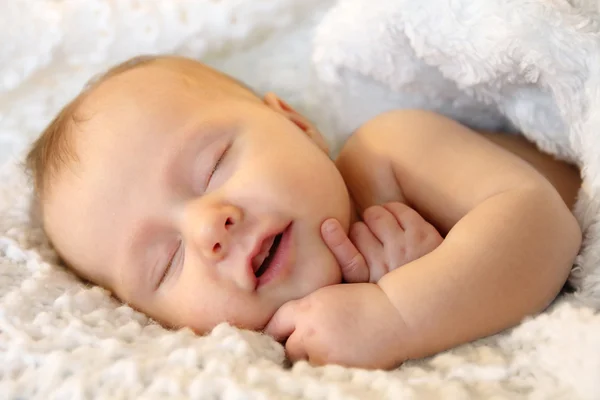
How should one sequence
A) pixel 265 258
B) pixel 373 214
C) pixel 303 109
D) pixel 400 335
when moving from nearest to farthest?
pixel 400 335 < pixel 265 258 < pixel 373 214 < pixel 303 109

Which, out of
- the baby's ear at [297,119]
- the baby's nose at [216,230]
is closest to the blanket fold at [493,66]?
the baby's ear at [297,119]

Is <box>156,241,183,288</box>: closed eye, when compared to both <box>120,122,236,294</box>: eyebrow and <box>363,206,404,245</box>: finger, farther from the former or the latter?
<box>363,206,404,245</box>: finger

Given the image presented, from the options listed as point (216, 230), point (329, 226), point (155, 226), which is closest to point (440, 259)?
point (329, 226)

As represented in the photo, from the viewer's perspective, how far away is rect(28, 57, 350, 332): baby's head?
81 cm

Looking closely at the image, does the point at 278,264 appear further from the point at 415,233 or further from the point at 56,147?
the point at 56,147

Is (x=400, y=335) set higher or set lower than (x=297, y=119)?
lower

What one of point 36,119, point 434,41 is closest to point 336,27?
point 434,41

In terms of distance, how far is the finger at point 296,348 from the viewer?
0.74 metres

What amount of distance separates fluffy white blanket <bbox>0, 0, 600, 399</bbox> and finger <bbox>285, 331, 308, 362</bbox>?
0.05 feet

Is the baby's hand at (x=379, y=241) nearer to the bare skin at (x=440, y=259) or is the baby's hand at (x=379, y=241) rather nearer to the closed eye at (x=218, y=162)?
the bare skin at (x=440, y=259)

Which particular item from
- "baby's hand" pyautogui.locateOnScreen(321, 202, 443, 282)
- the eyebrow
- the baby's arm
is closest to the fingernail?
"baby's hand" pyautogui.locateOnScreen(321, 202, 443, 282)

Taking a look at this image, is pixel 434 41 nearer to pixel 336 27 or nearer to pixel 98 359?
pixel 336 27

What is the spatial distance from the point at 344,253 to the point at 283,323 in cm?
13

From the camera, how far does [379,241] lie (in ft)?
2.94
